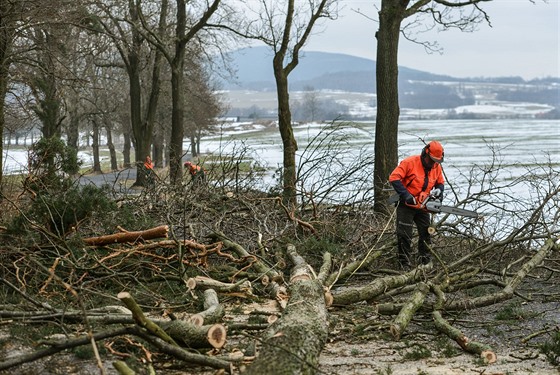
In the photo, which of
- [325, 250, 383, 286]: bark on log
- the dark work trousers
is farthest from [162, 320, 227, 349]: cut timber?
the dark work trousers

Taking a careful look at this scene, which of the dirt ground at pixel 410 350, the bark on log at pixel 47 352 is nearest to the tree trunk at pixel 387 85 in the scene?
the dirt ground at pixel 410 350

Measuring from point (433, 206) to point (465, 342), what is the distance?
344 cm

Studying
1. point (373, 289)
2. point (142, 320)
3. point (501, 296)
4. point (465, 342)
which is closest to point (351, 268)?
point (373, 289)

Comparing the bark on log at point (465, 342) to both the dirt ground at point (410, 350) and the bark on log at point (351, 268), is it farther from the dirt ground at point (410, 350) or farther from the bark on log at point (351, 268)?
the bark on log at point (351, 268)

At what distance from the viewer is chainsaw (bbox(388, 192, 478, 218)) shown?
925 centimetres

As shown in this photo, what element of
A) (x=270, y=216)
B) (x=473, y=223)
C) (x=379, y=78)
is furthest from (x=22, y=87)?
(x=473, y=223)

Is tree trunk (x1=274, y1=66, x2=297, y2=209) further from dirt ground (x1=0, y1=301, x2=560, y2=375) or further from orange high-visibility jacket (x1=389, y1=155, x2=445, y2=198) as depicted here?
dirt ground (x1=0, y1=301, x2=560, y2=375)

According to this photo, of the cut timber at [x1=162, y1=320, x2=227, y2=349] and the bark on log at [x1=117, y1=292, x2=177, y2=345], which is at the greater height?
the bark on log at [x1=117, y1=292, x2=177, y2=345]

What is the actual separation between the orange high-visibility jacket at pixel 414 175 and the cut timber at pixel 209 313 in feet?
11.0

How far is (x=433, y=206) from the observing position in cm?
957

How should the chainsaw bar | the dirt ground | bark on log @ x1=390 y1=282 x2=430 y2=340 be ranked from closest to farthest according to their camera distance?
1. the dirt ground
2. bark on log @ x1=390 y1=282 x2=430 y2=340
3. the chainsaw bar

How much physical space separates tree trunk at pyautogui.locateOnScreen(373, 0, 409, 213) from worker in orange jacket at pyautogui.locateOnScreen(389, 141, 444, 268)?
12.8 feet

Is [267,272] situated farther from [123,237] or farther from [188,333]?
[188,333]

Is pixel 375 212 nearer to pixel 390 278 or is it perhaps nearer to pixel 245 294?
pixel 390 278
